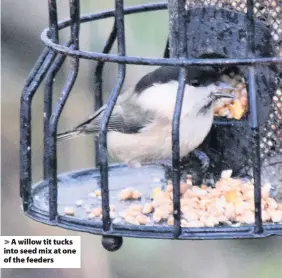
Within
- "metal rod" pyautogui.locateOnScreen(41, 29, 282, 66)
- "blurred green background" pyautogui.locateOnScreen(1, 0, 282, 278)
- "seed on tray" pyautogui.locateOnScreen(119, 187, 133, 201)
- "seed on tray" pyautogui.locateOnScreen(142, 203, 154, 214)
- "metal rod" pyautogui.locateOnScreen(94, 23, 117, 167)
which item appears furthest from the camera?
"blurred green background" pyautogui.locateOnScreen(1, 0, 282, 278)

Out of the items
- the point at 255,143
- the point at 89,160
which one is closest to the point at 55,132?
the point at 255,143

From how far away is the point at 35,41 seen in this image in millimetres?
4340

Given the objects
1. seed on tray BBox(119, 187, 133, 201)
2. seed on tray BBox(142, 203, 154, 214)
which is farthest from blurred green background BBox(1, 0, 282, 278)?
seed on tray BBox(142, 203, 154, 214)

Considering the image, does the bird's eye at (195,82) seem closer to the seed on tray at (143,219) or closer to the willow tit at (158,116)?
the willow tit at (158,116)

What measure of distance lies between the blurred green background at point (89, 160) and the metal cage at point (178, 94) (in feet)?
3.14

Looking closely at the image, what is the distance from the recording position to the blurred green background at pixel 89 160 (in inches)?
166

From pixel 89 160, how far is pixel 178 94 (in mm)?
1732

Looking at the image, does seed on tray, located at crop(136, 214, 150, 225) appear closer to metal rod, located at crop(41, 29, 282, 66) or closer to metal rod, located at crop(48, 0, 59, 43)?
metal rod, located at crop(41, 29, 282, 66)

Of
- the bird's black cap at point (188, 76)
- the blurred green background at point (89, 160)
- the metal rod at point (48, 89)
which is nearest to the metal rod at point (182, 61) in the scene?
the metal rod at point (48, 89)

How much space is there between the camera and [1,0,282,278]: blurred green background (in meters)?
4.22
